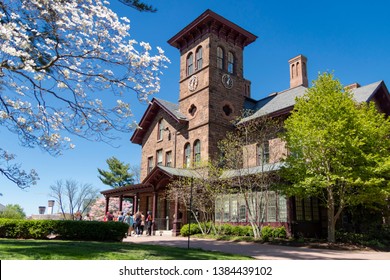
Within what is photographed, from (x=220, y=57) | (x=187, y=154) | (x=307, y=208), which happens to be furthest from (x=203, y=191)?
(x=220, y=57)

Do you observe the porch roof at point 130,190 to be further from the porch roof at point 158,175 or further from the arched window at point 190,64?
the arched window at point 190,64

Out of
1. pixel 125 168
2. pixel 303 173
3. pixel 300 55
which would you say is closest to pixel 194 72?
pixel 300 55

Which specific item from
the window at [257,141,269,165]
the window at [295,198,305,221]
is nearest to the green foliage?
the window at [295,198,305,221]

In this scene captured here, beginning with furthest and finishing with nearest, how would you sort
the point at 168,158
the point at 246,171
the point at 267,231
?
the point at 168,158, the point at 246,171, the point at 267,231

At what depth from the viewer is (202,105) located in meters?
26.9

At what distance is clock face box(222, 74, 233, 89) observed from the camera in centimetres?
2785

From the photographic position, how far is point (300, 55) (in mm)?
30859

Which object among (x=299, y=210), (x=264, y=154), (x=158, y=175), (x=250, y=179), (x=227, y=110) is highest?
(x=227, y=110)

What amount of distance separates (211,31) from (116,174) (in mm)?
34098

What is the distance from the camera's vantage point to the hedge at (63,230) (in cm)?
1577

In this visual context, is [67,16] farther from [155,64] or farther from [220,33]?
[220,33]

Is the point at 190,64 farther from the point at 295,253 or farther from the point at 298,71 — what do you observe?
the point at 295,253

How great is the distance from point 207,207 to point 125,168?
3575cm

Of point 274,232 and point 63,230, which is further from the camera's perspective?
point 274,232
